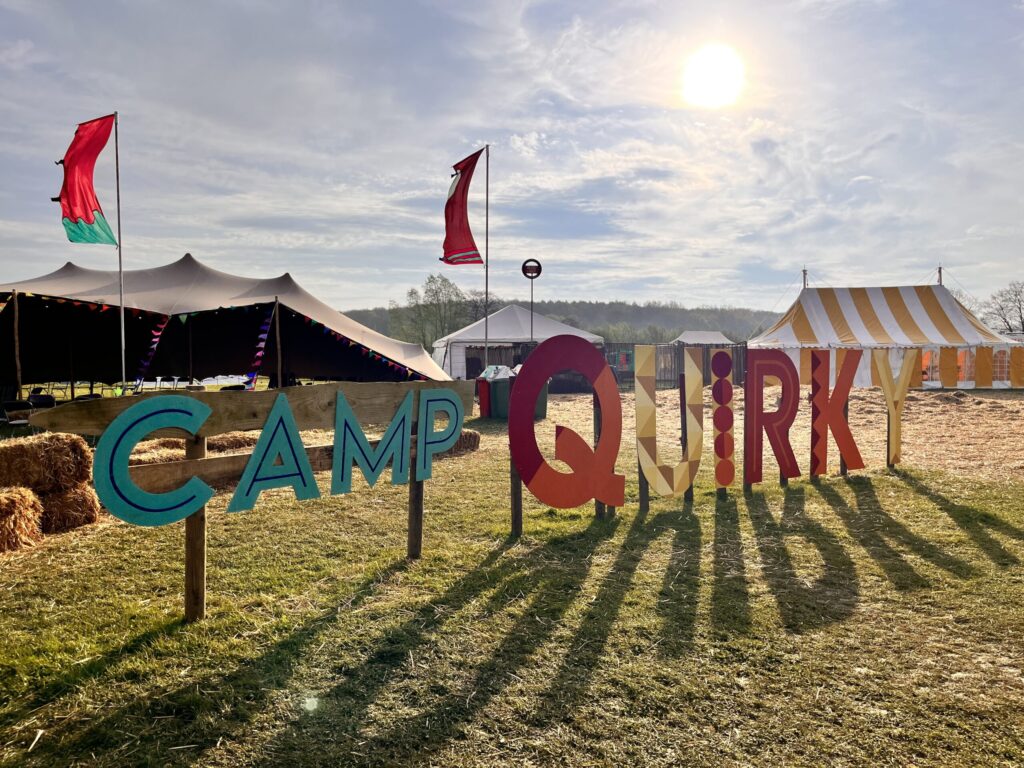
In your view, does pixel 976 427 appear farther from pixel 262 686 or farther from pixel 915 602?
pixel 262 686

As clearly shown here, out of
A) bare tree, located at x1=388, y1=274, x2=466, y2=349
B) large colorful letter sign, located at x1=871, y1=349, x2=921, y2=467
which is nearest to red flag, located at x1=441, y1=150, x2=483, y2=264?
large colorful letter sign, located at x1=871, y1=349, x2=921, y2=467

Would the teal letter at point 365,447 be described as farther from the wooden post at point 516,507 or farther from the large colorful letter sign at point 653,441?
the large colorful letter sign at point 653,441

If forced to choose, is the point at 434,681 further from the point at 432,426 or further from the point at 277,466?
the point at 432,426

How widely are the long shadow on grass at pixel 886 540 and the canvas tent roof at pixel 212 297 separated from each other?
7.83 metres

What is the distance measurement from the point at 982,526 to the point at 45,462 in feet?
25.2

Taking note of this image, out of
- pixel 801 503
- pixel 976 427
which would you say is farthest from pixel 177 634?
pixel 976 427

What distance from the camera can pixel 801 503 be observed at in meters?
6.12

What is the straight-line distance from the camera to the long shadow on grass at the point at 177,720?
2.26m

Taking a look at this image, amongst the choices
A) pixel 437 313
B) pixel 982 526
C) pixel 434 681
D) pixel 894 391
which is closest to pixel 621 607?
pixel 434 681

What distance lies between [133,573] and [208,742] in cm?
226

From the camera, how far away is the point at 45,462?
5.22 meters

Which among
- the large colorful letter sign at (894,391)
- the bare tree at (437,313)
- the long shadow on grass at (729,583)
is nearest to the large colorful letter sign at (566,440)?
the long shadow on grass at (729,583)

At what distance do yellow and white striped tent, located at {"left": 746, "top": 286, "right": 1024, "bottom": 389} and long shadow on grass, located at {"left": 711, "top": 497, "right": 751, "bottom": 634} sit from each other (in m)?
13.3

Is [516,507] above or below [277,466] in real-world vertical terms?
below
